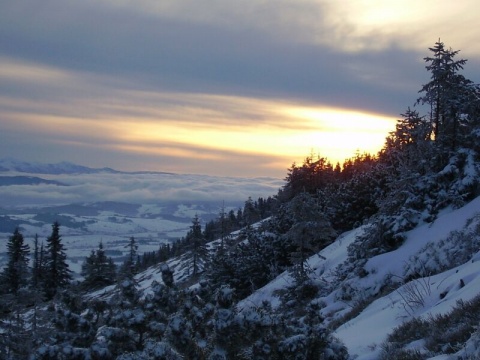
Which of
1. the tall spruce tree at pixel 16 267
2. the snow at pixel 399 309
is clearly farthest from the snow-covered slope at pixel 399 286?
the tall spruce tree at pixel 16 267

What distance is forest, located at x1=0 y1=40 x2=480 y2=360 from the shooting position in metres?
7.03

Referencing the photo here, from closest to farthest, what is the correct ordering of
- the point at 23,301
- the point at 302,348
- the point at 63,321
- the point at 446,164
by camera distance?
the point at 302,348
the point at 63,321
the point at 446,164
the point at 23,301

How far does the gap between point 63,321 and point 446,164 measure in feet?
67.1

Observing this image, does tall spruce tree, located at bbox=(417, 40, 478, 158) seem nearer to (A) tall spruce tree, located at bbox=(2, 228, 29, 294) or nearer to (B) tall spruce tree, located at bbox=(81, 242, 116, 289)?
(A) tall spruce tree, located at bbox=(2, 228, 29, 294)

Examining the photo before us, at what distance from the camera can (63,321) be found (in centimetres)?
1038

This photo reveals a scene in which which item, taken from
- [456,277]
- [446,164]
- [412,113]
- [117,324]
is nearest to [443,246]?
[456,277]

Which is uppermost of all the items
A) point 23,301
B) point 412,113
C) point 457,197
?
point 412,113

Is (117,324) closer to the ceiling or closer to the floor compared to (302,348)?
closer to the floor

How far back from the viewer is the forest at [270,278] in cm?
703

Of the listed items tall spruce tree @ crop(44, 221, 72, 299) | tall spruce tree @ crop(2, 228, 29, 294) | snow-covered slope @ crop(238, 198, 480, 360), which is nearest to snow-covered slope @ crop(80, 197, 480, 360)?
snow-covered slope @ crop(238, 198, 480, 360)

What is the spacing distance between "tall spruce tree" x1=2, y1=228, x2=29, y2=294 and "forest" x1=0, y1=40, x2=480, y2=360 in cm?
15

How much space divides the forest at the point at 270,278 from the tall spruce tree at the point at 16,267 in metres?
0.15

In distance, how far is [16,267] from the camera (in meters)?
45.6

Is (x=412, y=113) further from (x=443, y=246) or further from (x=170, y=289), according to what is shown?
(x=170, y=289)
